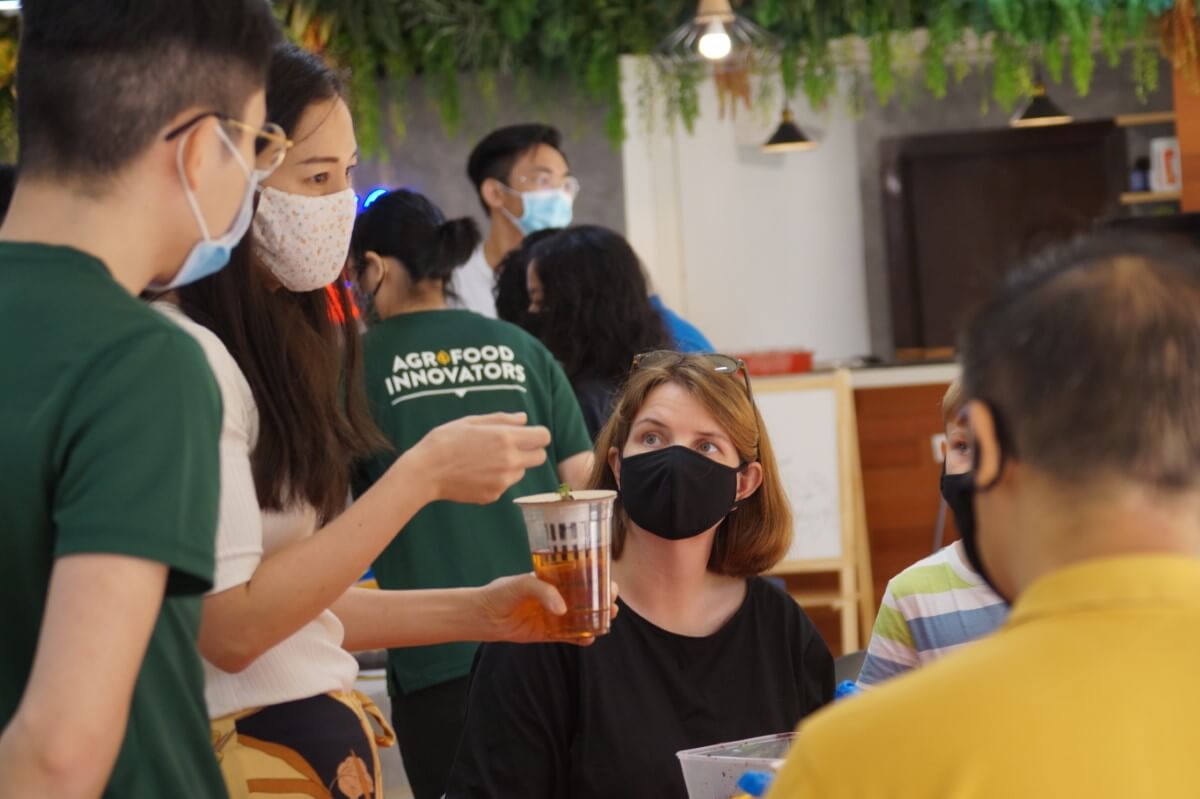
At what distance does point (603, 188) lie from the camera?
8.92m

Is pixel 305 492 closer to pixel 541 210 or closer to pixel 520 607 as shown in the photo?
pixel 520 607

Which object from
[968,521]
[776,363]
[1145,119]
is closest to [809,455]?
[776,363]

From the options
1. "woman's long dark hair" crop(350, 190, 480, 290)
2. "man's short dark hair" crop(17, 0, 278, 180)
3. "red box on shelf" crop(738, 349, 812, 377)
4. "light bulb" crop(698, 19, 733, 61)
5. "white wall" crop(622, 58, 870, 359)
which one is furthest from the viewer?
"white wall" crop(622, 58, 870, 359)

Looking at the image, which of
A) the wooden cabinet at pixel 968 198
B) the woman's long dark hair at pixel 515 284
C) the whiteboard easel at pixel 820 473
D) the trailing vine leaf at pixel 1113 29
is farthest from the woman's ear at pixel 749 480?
the wooden cabinet at pixel 968 198

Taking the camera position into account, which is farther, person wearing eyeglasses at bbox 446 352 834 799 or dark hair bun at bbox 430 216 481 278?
dark hair bun at bbox 430 216 481 278

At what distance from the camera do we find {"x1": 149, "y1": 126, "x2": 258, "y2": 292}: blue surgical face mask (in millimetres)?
1373

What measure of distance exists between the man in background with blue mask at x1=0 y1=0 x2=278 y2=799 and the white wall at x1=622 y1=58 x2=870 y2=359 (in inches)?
305

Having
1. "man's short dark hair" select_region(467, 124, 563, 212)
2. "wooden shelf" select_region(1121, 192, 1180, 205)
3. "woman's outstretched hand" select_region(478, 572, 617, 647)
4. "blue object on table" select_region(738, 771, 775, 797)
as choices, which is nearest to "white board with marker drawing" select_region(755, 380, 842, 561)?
"man's short dark hair" select_region(467, 124, 563, 212)

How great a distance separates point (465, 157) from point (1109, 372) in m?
8.00

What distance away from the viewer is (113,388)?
48.9 inches

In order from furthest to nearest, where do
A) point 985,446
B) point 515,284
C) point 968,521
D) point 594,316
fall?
1. point 515,284
2. point 594,316
3. point 968,521
4. point 985,446

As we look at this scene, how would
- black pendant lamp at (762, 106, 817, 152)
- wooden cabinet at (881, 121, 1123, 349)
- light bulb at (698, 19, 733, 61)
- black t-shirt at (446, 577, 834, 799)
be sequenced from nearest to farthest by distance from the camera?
black t-shirt at (446, 577, 834, 799) → light bulb at (698, 19, 733, 61) → black pendant lamp at (762, 106, 817, 152) → wooden cabinet at (881, 121, 1123, 349)

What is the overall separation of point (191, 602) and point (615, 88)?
678cm

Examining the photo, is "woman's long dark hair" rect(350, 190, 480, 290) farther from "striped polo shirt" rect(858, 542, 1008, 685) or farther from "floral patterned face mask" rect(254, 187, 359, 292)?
"striped polo shirt" rect(858, 542, 1008, 685)
